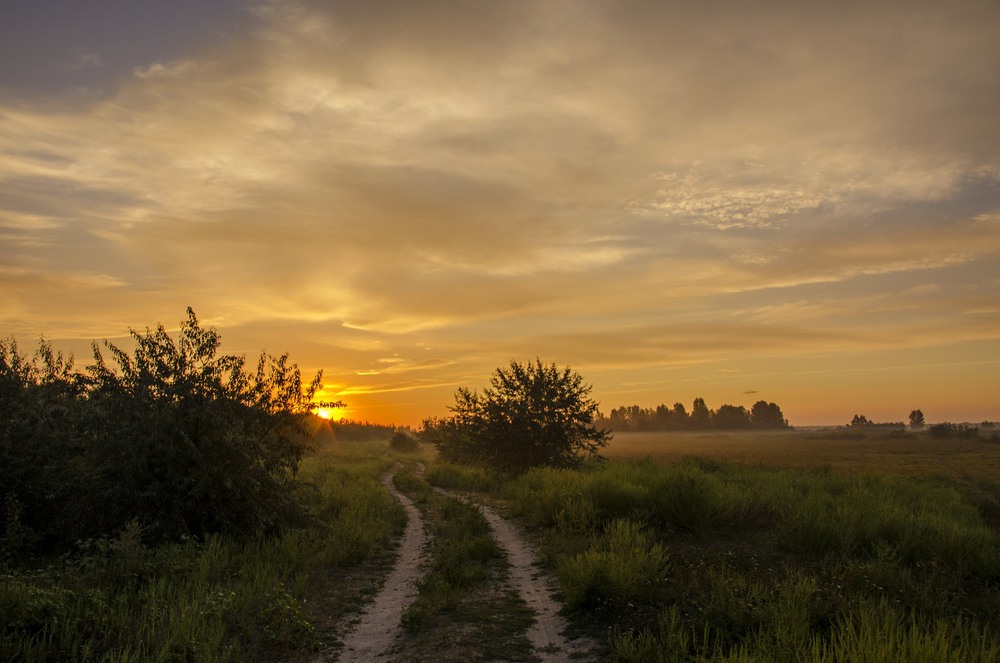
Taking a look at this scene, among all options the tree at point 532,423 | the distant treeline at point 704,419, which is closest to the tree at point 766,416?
the distant treeline at point 704,419

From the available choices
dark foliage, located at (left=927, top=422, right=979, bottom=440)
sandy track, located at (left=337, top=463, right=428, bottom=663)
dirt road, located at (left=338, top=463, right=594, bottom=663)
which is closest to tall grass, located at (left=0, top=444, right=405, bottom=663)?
sandy track, located at (left=337, top=463, right=428, bottom=663)

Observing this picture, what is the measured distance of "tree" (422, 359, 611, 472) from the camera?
28953mm

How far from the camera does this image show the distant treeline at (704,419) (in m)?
171

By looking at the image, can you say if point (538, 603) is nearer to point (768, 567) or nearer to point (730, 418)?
point (768, 567)

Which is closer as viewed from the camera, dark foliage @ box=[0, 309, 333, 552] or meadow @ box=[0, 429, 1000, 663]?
meadow @ box=[0, 429, 1000, 663]

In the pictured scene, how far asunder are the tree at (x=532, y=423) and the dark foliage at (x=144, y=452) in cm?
1560

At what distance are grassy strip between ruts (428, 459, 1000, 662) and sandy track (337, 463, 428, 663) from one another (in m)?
2.76

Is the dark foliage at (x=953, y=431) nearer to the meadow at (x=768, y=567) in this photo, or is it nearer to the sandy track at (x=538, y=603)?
the meadow at (x=768, y=567)

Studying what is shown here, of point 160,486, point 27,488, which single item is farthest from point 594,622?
point 27,488

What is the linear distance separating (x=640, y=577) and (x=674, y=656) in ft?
9.38

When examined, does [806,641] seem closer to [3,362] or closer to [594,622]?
[594,622]

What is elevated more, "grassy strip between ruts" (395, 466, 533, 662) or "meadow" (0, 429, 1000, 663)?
"meadow" (0, 429, 1000, 663)

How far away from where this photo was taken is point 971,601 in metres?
8.97

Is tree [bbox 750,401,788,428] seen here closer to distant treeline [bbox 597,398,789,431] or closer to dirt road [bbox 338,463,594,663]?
distant treeline [bbox 597,398,789,431]
